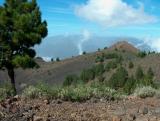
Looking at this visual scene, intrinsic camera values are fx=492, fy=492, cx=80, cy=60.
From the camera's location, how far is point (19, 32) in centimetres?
3034

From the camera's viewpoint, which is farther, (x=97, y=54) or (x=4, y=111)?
(x=97, y=54)

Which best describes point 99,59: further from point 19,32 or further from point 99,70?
point 19,32

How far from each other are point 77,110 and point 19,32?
18.6 metres

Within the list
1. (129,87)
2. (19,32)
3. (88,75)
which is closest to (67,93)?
(19,32)

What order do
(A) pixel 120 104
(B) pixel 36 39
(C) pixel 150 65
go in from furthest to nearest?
(C) pixel 150 65
(B) pixel 36 39
(A) pixel 120 104

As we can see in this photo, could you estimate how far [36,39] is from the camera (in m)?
30.1

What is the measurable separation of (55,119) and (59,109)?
123 cm

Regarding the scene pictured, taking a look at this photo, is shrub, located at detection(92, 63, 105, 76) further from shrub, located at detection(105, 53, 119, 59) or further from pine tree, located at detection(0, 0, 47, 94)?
pine tree, located at detection(0, 0, 47, 94)

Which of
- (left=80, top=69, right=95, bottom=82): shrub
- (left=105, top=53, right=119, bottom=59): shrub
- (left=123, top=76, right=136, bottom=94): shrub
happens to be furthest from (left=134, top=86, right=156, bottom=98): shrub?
(left=105, top=53, right=119, bottom=59): shrub

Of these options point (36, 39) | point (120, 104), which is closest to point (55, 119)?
point (120, 104)

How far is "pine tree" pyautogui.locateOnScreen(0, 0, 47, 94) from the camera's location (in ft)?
99.0

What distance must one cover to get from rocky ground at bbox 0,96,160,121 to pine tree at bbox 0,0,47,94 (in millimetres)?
16501

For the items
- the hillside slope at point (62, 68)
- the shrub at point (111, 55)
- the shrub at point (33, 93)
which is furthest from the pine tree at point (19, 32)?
the shrub at point (111, 55)

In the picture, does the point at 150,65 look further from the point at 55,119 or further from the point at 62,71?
the point at 55,119
